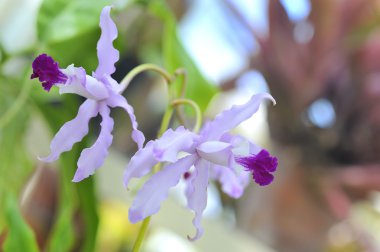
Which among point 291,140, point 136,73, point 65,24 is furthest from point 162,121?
point 291,140

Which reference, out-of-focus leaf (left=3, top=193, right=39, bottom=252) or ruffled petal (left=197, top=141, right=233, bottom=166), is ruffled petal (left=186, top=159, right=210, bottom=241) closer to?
ruffled petal (left=197, top=141, right=233, bottom=166)

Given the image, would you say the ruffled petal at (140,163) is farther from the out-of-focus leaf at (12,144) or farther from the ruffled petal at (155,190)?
the out-of-focus leaf at (12,144)

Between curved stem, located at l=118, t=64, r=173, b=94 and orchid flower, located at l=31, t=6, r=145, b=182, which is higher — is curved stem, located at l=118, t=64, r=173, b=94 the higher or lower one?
the higher one

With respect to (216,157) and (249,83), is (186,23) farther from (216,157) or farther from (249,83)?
(216,157)

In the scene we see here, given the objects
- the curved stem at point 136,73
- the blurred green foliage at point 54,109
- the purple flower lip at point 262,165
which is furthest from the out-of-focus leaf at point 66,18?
the purple flower lip at point 262,165

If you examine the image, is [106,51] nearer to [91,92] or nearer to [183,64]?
[91,92]

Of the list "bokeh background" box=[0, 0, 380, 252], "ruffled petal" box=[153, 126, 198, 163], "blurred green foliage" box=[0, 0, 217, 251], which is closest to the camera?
"ruffled petal" box=[153, 126, 198, 163]

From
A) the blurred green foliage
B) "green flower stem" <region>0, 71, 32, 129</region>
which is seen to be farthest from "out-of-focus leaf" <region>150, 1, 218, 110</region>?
"green flower stem" <region>0, 71, 32, 129</region>
